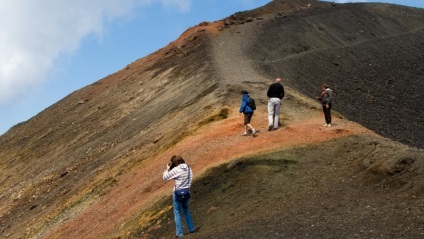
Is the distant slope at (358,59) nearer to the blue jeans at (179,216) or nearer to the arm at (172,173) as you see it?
the blue jeans at (179,216)

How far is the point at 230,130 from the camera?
847 inches

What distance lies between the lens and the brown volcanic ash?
1470cm

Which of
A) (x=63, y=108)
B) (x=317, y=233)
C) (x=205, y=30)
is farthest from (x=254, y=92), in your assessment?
(x=63, y=108)

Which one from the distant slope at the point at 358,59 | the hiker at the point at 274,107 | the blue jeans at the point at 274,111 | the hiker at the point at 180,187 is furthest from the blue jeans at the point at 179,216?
the distant slope at the point at 358,59

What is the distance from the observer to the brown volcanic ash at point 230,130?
14.7 m

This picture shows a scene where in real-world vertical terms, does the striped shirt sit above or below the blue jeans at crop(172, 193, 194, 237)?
above

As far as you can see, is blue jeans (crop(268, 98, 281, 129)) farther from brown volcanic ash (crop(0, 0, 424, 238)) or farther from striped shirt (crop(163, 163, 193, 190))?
striped shirt (crop(163, 163, 193, 190))

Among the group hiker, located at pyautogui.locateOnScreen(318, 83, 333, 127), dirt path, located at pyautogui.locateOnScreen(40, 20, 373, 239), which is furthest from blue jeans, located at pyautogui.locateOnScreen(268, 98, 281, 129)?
hiker, located at pyautogui.locateOnScreen(318, 83, 333, 127)

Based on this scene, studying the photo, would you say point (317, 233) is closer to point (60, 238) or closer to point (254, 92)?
point (60, 238)

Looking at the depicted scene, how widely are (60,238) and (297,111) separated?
9676mm

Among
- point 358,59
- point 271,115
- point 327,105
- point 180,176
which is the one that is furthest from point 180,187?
point 358,59

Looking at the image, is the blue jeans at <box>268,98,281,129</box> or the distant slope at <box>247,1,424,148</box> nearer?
the blue jeans at <box>268,98,281,129</box>

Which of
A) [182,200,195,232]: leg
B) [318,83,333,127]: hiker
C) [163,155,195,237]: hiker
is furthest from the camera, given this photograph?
[318,83,333,127]: hiker

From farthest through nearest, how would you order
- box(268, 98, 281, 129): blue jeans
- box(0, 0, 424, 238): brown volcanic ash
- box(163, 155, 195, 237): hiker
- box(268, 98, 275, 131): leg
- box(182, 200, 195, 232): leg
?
box(268, 98, 281, 129): blue jeans
box(268, 98, 275, 131): leg
box(0, 0, 424, 238): brown volcanic ash
box(182, 200, 195, 232): leg
box(163, 155, 195, 237): hiker
